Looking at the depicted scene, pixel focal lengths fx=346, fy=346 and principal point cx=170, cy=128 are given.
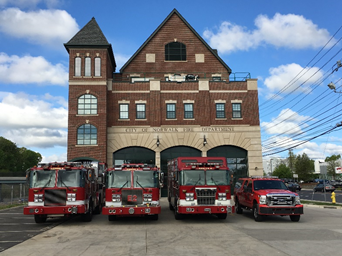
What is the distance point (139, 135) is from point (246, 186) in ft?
54.6

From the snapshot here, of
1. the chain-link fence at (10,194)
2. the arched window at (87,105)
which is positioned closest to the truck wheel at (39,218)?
the chain-link fence at (10,194)

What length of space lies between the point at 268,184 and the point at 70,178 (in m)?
9.43

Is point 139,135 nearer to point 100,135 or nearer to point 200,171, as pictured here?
point 100,135

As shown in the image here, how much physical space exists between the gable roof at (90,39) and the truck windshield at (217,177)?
20.8 m

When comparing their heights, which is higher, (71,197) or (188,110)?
(188,110)

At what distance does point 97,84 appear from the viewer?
32.3 meters

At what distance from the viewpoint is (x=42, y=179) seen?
15.0 m

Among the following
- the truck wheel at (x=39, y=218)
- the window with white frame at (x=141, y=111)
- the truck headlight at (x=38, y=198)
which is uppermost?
the window with white frame at (x=141, y=111)

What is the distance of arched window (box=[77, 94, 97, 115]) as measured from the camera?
105 feet

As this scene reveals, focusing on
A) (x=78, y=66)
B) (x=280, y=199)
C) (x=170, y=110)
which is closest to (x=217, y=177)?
(x=280, y=199)

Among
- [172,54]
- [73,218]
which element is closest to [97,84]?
[172,54]

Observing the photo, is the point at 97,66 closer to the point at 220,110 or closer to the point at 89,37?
the point at 89,37

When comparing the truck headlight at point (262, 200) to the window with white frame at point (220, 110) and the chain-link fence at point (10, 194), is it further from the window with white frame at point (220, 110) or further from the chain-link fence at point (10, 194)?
the chain-link fence at point (10, 194)

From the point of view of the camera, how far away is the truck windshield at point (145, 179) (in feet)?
49.6
